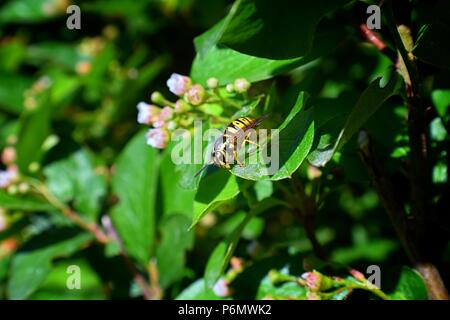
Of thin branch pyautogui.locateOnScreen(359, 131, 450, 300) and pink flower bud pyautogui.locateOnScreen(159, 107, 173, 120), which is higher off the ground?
pink flower bud pyautogui.locateOnScreen(159, 107, 173, 120)

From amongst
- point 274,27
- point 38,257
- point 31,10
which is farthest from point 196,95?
point 31,10

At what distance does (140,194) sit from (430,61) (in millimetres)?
970

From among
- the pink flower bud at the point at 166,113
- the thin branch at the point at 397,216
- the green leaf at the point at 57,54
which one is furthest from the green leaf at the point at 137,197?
the green leaf at the point at 57,54

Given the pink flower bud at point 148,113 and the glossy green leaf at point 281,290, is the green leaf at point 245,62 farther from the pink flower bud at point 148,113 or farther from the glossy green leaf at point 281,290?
the glossy green leaf at point 281,290

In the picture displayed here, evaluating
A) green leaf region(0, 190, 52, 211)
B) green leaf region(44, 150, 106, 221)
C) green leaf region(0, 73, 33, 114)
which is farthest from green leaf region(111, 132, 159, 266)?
green leaf region(0, 73, 33, 114)

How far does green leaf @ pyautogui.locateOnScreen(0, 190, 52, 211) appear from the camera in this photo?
1.81 metres

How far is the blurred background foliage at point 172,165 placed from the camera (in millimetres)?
1255

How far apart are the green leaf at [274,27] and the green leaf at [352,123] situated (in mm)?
133

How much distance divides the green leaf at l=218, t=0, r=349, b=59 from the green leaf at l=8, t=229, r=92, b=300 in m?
0.95

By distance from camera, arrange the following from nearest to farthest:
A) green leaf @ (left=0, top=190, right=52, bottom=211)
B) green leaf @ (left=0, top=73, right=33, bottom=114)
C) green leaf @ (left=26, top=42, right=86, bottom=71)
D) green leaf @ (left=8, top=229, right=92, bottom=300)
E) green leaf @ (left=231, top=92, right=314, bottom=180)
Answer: green leaf @ (left=231, top=92, right=314, bottom=180) < green leaf @ (left=8, top=229, right=92, bottom=300) < green leaf @ (left=0, top=190, right=52, bottom=211) < green leaf @ (left=0, top=73, right=33, bottom=114) < green leaf @ (left=26, top=42, right=86, bottom=71)

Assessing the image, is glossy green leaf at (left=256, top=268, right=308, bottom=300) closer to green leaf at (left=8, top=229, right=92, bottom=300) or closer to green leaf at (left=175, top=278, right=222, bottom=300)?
green leaf at (left=175, top=278, right=222, bottom=300)

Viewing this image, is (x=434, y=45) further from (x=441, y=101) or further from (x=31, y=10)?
(x=31, y=10)

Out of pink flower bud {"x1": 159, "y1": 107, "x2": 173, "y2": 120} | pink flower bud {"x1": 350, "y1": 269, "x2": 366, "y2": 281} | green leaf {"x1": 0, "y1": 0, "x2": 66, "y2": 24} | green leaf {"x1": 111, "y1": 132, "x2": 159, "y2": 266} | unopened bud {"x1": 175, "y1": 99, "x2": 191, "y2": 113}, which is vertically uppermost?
green leaf {"x1": 0, "y1": 0, "x2": 66, "y2": 24}
